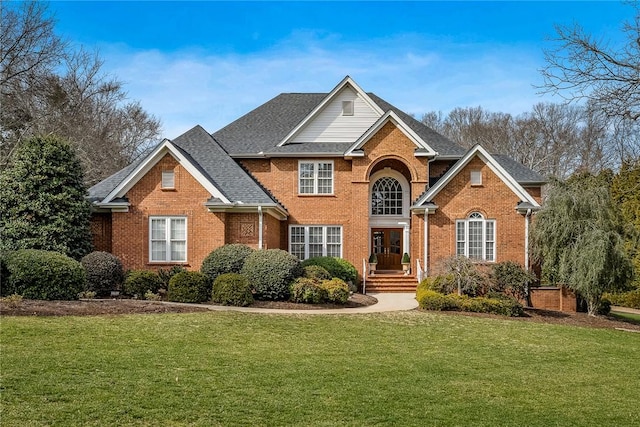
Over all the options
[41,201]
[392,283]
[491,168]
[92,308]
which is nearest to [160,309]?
[92,308]

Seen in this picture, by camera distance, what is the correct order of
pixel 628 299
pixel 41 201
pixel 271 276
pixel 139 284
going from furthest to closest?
pixel 628 299
pixel 41 201
pixel 139 284
pixel 271 276

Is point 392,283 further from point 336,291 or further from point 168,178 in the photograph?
point 168,178

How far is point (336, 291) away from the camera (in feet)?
64.0

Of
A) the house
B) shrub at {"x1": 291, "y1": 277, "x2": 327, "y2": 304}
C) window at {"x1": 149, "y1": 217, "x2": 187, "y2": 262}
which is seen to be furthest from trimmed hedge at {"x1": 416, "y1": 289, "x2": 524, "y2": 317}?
window at {"x1": 149, "y1": 217, "x2": 187, "y2": 262}

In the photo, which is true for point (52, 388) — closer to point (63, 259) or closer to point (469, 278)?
point (63, 259)

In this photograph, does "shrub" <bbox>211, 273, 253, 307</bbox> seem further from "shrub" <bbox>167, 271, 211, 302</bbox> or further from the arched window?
the arched window

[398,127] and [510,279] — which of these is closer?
[510,279]

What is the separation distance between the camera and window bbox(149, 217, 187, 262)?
899 inches

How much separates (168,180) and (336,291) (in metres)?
8.22

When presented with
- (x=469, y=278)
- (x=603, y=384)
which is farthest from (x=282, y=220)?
(x=603, y=384)

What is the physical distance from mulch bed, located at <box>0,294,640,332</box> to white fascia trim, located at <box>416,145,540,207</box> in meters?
5.48

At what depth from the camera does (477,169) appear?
25.0 meters

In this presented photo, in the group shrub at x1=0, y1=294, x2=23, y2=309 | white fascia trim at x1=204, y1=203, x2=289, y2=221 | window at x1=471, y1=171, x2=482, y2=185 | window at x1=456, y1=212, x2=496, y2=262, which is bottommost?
shrub at x1=0, y1=294, x2=23, y2=309

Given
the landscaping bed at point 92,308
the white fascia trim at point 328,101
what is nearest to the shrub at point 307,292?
the landscaping bed at point 92,308
